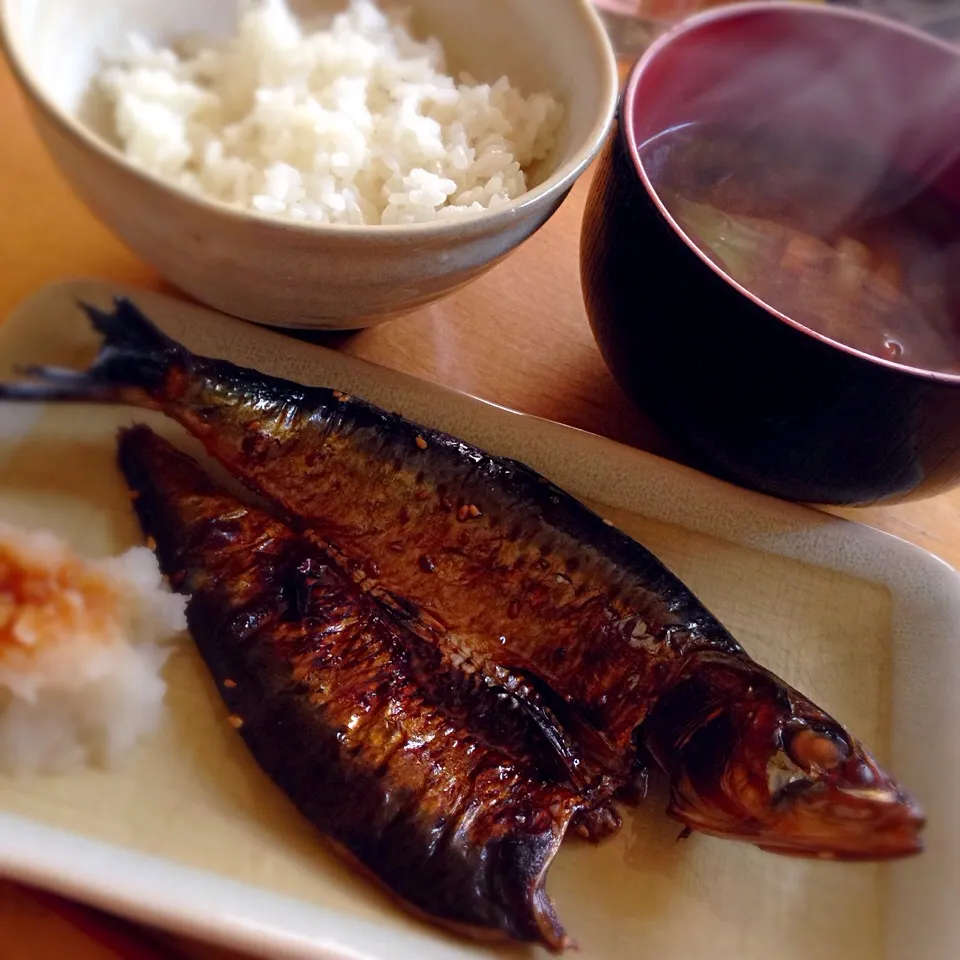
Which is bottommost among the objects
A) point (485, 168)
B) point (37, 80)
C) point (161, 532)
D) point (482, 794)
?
point (482, 794)

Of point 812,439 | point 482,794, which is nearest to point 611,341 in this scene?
point 812,439

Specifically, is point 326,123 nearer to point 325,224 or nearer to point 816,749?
point 325,224

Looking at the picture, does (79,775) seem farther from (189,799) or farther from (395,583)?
(395,583)

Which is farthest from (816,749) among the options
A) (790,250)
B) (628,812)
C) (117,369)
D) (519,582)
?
(117,369)

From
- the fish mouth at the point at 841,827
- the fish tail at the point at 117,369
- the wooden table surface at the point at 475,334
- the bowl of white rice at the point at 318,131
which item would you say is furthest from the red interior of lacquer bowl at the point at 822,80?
the fish mouth at the point at 841,827

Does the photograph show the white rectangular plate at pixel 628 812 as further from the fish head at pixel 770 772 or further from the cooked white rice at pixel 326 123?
the cooked white rice at pixel 326 123
